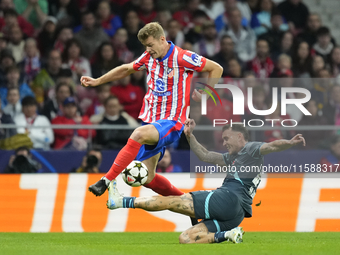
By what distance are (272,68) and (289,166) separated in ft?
10.5

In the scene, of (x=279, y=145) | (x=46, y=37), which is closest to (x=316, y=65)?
(x=46, y=37)

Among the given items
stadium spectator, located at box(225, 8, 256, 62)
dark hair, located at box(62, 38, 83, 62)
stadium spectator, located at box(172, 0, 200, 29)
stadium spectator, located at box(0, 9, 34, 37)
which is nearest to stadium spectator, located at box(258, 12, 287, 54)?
stadium spectator, located at box(225, 8, 256, 62)

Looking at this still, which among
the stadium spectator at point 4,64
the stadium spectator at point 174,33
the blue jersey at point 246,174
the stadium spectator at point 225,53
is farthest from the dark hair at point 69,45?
the blue jersey at point 246,174

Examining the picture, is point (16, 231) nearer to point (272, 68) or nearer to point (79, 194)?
point (79, 194)

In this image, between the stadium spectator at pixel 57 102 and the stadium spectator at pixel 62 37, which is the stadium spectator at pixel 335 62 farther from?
the stadium spectator at pixel 57 102

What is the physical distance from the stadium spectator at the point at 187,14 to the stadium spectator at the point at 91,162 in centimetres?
431

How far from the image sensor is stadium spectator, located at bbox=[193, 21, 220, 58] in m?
12.1

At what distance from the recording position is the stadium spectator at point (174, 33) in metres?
11.9

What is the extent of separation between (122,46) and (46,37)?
4.92 feet

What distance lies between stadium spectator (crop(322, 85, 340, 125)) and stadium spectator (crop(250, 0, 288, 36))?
2857 mm

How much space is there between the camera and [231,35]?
12648 mm

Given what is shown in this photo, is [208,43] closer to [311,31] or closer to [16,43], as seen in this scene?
[311,31]

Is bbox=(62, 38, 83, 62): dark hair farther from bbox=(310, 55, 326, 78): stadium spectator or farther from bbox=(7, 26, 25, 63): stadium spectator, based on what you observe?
bbox=(310, 55, 326, 78): stadium spectator

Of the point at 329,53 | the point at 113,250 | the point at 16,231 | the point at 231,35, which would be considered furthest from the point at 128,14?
the point at 113,250
